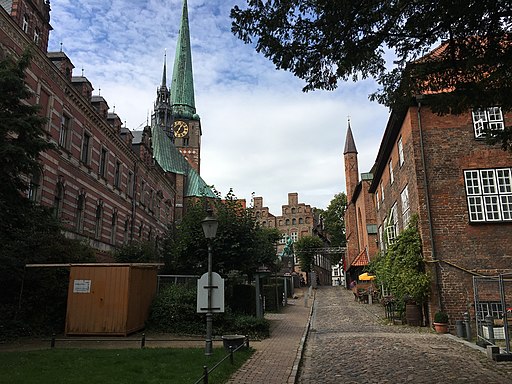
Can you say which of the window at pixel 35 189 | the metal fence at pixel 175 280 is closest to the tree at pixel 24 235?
the metal fence at pixel 175 280

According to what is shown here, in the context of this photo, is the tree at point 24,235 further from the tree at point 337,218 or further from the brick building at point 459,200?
the tree at point 337,218

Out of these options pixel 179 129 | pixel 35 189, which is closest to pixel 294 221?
pixel 179 129

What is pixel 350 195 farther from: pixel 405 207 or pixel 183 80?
pixel 183 80

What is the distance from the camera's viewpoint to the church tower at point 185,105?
263 ft

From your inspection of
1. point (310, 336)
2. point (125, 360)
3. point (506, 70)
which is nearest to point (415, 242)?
point (310, 336)

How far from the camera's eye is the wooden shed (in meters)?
15.2

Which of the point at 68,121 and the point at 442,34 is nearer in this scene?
the point at 442,34

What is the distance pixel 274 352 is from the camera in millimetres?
12469

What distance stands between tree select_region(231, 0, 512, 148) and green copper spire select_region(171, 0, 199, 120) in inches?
2978

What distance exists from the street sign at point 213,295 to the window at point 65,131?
1572cm

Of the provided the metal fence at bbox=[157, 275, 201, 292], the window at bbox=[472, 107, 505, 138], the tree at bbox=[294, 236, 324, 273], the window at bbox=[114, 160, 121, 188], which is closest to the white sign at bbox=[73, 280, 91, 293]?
the metal fence at bbox=[157, 275, 201, 292]

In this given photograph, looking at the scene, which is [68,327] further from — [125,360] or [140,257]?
[140,257]

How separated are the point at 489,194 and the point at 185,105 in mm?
70138

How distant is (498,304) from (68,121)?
2235cm
